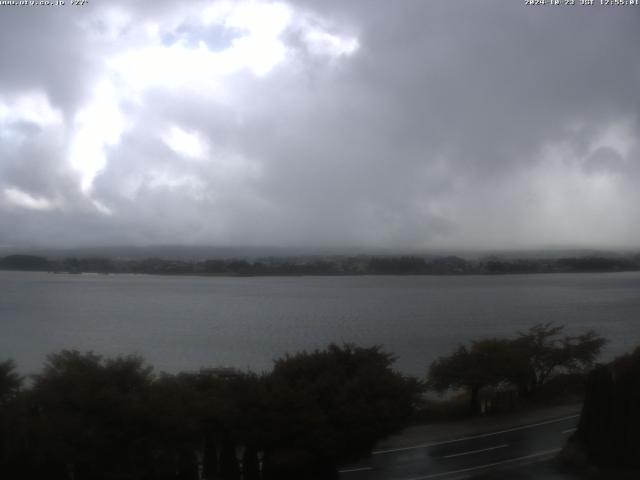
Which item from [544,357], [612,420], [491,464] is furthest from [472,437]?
[544,357]

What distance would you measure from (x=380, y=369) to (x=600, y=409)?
17.5 feet

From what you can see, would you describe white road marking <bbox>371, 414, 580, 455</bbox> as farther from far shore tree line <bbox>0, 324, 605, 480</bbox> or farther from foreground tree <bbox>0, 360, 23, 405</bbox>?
foreground tree <bbox>0, 360, 23, 405</bbox>

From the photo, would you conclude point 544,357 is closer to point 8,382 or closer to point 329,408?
point 329,408

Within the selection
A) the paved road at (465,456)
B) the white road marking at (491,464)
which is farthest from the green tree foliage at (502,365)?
the white road marking at (491,464)

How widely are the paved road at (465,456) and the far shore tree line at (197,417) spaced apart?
46.7 inches

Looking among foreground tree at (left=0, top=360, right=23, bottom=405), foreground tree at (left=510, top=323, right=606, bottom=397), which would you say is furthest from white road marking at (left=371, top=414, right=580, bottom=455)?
foreground tree at (left=0, top=360, right=23, bottom=405)

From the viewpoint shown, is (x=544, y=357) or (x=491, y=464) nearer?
(x=491, y=464)

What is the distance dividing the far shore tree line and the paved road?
1.19 m

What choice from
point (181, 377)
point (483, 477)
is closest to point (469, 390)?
point (483, 477)

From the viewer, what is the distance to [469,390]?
2661cm

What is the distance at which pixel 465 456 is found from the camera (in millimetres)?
17062

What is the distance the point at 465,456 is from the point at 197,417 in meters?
7.74

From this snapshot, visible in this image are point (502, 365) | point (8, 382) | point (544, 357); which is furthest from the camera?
point (544, 357)

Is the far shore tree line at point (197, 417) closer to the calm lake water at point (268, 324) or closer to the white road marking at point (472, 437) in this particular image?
the white road marking at point (472, 437)
